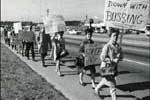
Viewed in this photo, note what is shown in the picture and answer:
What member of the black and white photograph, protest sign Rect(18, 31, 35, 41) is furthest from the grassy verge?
protest sign Rect(18, 31, 35, 41)

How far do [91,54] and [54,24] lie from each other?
3.81 meters

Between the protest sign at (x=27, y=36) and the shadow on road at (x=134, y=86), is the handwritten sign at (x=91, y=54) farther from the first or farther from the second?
the protest sign at (x=27, y=36)

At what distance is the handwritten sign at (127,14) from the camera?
666cm

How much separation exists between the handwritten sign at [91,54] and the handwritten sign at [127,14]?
1455 millimetres

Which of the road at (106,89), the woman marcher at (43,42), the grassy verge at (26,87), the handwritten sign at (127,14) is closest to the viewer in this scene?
the handwritten sign at (127,14)

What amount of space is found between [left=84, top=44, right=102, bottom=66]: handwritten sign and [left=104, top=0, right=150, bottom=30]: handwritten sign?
1.46 m

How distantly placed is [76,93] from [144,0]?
123 inches

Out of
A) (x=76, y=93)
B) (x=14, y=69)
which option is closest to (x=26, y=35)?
(x=14, y=69)

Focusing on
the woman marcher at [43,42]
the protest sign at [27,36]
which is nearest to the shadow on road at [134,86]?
the woman marcher at [43,42]

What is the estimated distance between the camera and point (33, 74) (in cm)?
1113

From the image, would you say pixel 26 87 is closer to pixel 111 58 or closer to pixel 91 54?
pixel 91 54

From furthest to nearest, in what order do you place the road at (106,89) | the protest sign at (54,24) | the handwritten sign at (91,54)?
the protest sign at (54,24), the handwritten sign at (91,54), the road at (106,89)

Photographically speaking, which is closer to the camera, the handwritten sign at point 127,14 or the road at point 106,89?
the handwritten sign at point 127,14

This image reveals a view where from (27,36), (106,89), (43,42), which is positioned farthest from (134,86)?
(27,36)
